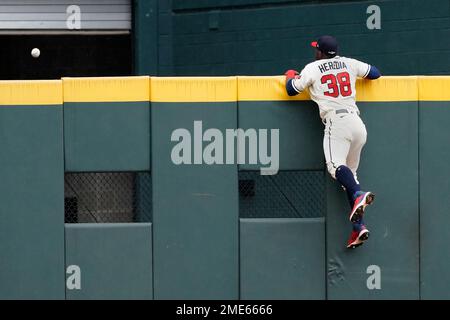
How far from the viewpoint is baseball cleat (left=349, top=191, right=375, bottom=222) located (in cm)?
755

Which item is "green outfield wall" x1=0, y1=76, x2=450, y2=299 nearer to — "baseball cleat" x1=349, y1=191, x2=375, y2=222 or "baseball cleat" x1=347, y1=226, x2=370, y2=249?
"baseball cleat" x1=347, y1=226, x2=370, y2=249

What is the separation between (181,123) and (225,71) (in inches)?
150

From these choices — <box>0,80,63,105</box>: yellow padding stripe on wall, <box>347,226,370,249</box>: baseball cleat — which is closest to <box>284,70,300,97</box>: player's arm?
<box>347,226,370,249</box>: baseball cleat

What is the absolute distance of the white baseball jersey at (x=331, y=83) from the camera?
7.78 meters

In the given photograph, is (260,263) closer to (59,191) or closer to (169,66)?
(59,191)

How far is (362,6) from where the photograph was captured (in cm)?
1122

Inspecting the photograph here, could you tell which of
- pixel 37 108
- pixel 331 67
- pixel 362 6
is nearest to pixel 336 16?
pixel 362 6

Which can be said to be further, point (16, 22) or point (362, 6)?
point (16, 22)

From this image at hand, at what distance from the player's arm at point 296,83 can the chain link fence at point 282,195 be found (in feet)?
2.88

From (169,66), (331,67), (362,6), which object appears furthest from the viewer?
(169,66)

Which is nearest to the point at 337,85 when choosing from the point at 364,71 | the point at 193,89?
the point at 364,71

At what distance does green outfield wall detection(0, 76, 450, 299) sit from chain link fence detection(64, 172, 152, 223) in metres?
0.29

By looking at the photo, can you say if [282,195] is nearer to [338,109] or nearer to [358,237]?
[358,237]

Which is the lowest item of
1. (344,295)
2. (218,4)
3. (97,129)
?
(344,295)
